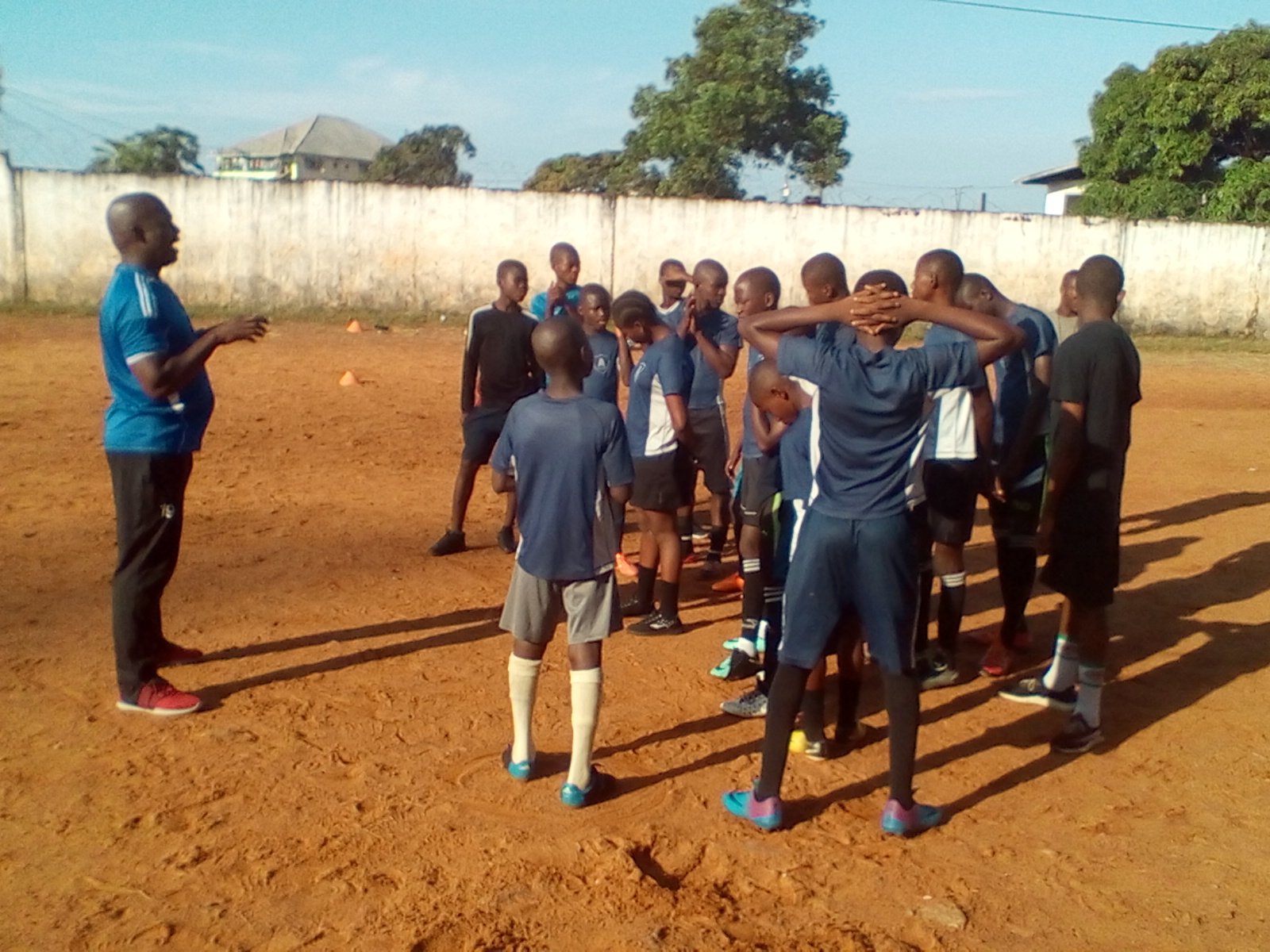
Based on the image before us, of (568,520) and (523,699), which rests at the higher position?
(568,520)

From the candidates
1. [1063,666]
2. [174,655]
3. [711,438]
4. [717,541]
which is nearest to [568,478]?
[174,655]

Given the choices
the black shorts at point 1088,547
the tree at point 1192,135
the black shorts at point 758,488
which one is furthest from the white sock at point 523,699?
the tree at point 1192,135

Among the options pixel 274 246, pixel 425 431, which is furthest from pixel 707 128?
pixel 425 431

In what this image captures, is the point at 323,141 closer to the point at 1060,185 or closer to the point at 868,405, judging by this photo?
the point at 1060,185

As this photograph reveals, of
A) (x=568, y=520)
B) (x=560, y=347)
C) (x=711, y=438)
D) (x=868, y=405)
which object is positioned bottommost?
(x=711, y=438)

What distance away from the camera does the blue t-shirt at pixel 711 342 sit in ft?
23.1

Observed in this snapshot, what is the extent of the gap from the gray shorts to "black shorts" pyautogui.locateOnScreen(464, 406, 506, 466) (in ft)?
11.3

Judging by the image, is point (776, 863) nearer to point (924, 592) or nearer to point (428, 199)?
point (924, 592)

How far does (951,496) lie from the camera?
230 inches

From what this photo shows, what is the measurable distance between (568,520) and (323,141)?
6656 cm

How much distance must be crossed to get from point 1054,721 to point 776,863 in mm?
2036

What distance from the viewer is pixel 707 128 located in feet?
98.4

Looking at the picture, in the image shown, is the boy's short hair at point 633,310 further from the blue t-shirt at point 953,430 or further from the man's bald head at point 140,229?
the man's bald head at point 140,229

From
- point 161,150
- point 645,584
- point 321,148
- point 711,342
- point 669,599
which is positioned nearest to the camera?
point 669,599
